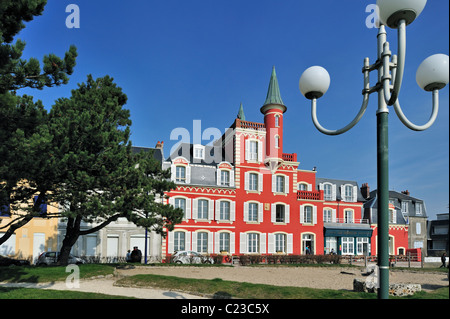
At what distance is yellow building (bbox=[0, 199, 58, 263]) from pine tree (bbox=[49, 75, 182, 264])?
9858 mm

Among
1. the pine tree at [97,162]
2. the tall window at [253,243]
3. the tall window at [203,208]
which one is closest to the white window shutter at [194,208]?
the tall window at [203,208]

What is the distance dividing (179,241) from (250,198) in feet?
22.7

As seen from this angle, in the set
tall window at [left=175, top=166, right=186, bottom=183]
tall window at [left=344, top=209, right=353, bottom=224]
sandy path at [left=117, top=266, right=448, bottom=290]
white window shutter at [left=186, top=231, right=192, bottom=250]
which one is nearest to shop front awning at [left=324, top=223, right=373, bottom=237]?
tall window at [left=344, top=209, right=353, bottom=224]

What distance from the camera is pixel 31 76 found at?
28.9 ft

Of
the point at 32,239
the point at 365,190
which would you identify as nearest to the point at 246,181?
the point at 365,190

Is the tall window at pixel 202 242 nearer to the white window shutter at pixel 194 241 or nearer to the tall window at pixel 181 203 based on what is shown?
the white window shutter at pixel 194 241

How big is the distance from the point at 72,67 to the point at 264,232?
2431 cm

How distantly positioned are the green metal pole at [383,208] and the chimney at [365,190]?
3778cm

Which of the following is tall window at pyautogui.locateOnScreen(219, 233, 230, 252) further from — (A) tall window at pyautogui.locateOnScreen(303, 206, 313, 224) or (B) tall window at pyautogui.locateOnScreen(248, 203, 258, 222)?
(A) tall window at pyautogui.locateOnScreen(303, 206, 313, 224)

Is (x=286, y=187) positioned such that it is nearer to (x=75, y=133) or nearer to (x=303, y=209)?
(x=303, y=209)

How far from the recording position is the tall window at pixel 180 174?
2966 cm

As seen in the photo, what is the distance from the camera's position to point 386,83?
14.2 ft

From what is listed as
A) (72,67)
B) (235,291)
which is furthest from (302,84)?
(235,291)

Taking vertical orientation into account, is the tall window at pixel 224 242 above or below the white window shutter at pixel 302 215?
below
